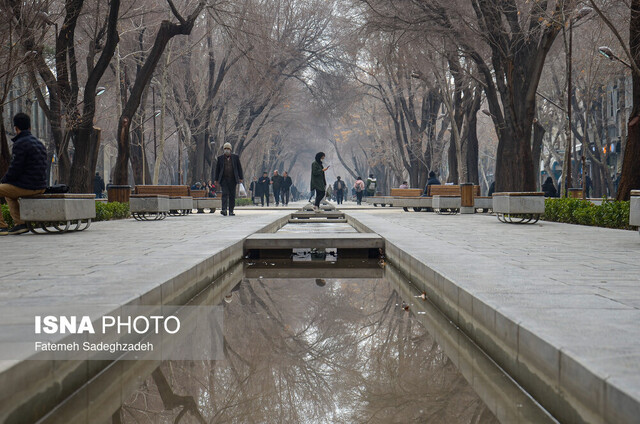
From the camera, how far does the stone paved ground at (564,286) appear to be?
2969 mm

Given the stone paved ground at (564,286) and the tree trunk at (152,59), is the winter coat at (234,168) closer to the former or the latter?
the tree trunk at (152,59)

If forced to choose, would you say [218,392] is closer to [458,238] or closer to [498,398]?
[498,398]

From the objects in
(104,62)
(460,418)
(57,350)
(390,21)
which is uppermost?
(390,21)

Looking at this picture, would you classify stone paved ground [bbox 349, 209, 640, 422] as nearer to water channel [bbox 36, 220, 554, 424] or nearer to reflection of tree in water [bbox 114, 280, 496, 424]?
water channel [bbox 36, 220, 554, 424]

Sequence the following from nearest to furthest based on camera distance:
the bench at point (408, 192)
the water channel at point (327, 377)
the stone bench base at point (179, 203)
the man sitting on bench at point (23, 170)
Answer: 1. the water channel at point (327, 377)
2. the man sitting on bench at point (23, 170)
3. the stone bench base at point (179, 203)
4. the bench at point (408, 192)

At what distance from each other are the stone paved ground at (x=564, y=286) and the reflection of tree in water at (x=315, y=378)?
0.54m

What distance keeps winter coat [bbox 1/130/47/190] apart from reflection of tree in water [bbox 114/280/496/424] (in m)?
6.70

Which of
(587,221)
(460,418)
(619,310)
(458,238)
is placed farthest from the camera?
(587,221)

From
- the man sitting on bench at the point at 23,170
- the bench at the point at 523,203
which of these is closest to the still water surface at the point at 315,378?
the man sitting on bench at the point at 23,170

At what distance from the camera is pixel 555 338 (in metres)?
3.22

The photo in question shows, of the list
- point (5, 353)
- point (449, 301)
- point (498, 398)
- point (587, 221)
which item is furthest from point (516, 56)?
point (5, 353)

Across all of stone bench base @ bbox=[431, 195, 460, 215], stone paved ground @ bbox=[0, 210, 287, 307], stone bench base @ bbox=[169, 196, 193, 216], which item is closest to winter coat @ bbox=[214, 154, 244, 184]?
stone bench base @ bbox=[169, 196, 193, 216]

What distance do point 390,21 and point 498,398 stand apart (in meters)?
15.7

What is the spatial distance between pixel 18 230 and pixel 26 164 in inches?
49.9
